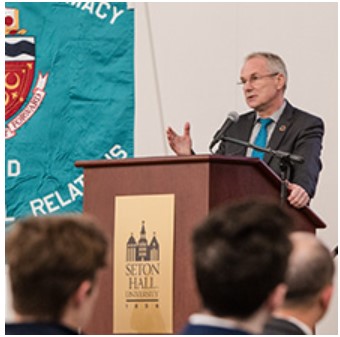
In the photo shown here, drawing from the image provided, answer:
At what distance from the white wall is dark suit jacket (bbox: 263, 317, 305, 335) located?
4.06 meters

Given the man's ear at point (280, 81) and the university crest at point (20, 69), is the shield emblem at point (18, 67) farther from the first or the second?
the man's ear at point (280, 81)

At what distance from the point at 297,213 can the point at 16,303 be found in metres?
2.67

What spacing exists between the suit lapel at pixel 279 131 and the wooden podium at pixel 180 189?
2.00 ft

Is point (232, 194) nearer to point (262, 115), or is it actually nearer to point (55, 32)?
point (262, 115)

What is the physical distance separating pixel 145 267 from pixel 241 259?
2.22 m

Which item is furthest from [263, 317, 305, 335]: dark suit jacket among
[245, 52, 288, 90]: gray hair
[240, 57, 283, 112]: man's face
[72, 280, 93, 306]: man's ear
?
[245, 52, 288, 90]: gray hair

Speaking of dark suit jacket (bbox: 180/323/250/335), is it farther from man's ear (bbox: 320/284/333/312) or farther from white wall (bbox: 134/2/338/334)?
white wall (bbox: 134/2/338/334)

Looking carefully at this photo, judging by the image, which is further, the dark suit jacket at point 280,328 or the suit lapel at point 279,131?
the suit lapel at point 279,131

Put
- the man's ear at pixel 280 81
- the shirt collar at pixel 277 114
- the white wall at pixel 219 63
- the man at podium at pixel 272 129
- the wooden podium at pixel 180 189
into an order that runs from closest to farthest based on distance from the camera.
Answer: the wooden podium at pixel 180 189
the man at podium at pixel 272 129
the shirt collar at pixel 277 114
the man's ear at pixel 280 81
the white wall at pixel 219 63

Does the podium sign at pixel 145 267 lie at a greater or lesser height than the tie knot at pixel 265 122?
lesser

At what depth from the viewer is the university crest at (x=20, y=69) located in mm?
7402

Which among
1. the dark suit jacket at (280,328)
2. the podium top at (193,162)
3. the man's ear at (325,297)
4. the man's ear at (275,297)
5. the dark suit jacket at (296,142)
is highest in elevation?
the dark suit jacket at (296,142)

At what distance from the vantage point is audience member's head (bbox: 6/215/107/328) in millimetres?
2295

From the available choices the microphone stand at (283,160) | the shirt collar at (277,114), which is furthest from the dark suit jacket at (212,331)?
the shirt collar at (277,114)
